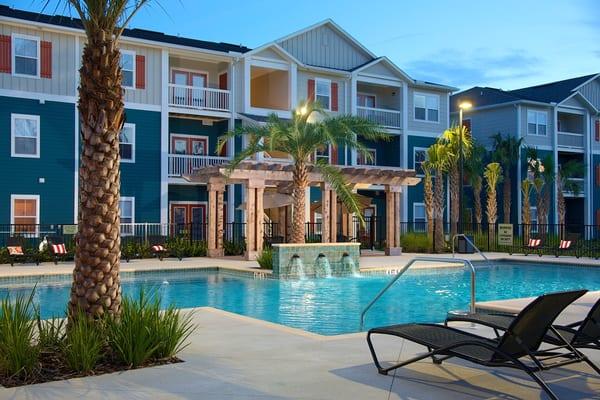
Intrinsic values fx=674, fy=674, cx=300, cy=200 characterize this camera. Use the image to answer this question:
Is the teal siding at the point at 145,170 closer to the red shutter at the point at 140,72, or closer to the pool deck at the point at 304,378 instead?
the red shutter at the point at 140,72

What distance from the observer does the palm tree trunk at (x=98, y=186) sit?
639 cm

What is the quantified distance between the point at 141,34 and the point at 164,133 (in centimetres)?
449

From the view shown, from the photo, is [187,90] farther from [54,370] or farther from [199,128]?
[54,370]

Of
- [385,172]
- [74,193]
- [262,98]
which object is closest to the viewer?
[385,172]

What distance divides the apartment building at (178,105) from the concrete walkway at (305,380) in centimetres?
1858

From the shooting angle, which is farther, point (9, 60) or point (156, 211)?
point (156, 211)

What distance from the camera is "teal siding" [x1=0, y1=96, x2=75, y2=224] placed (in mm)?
24703

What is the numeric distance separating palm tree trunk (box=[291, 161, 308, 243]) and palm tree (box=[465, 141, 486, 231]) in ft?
54.9

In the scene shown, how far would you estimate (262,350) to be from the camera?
7336 millimetres

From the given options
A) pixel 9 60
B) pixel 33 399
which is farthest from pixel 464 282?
pixel 9 60

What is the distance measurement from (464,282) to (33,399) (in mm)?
14360

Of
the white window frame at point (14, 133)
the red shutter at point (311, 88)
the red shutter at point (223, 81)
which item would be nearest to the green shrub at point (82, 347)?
the white window frame at point (14, 133)

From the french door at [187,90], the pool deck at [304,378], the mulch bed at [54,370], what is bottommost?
the pool deck at [304,378]

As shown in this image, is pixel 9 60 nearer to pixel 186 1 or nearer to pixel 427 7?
pixel 427 7
